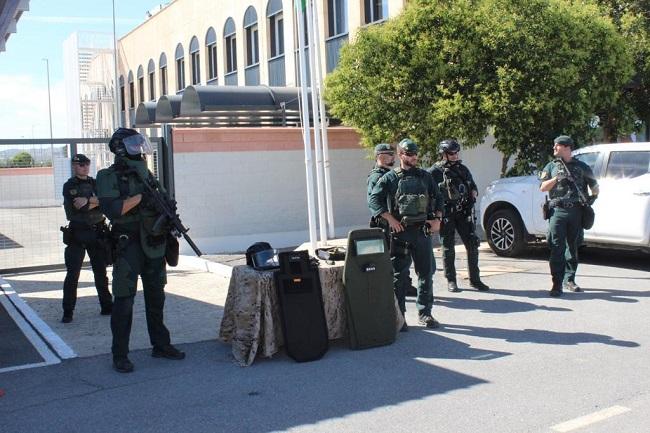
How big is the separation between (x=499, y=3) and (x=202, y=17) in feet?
63.4

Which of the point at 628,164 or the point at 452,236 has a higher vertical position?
the point at 628,164

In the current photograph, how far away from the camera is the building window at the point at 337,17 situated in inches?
805

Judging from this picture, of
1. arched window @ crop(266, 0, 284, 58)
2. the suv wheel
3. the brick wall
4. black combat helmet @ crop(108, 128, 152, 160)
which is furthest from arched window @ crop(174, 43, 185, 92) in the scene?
black combat helmet @ crop(108, 128, 152, 160)

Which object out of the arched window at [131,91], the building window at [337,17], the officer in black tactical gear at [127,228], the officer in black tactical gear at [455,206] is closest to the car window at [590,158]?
the officer in black tactical gear at [455,206]

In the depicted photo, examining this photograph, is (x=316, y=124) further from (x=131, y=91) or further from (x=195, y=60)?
(x=131, y=91)

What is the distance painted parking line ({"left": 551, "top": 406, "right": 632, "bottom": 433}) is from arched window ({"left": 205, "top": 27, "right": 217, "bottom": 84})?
25.6 m

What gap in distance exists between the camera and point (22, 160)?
36.8 ft

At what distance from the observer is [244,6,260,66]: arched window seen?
25344 mm

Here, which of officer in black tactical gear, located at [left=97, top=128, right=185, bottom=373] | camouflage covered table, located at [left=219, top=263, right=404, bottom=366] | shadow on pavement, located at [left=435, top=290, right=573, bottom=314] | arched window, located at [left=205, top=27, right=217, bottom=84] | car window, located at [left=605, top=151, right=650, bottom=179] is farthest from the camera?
arched window, located at [left=205, top=27, right=217, bottom=84]

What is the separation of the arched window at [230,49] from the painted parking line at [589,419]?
2361cm

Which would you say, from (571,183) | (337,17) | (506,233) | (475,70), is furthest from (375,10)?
(571,183)

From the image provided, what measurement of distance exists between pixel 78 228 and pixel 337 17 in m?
14.7

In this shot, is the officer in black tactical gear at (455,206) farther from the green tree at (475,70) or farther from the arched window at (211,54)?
the arched window at (211,54)

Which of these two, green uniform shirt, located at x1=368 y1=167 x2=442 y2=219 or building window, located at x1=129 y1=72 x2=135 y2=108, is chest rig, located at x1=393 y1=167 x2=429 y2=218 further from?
building window, located at x1=129 y1=72 x2=135 y2=108
